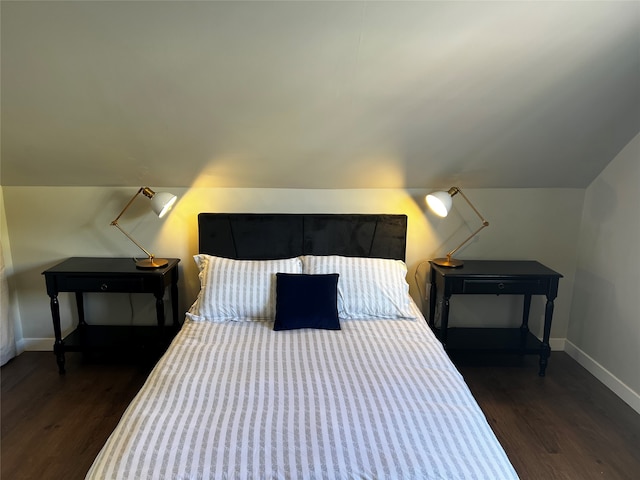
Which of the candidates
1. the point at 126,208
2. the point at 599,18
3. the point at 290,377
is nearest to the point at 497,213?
the point at 599,18

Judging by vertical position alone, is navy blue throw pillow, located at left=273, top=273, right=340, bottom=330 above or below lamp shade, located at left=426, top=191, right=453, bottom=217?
below

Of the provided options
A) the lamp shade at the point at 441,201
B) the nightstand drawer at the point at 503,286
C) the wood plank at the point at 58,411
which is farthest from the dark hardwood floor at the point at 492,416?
the lamp shade at the point at 441,201

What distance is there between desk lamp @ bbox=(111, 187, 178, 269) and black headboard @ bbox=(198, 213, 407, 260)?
0.27m

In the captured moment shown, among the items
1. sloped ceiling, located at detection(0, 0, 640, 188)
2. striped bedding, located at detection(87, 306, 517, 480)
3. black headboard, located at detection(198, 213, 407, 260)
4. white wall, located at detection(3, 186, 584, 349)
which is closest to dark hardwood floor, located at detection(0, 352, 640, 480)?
white wall, located at detection(3, 186, 584, 349)

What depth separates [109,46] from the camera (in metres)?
1.83

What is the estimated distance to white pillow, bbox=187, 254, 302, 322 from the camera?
2.39 meters

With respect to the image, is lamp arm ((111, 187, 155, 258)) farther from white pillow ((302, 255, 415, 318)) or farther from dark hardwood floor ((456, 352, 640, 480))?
dark hardwood floor ((456, 352, 640, 480))

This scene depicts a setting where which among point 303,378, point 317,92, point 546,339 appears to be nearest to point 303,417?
point 303,378

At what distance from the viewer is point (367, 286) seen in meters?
2.45

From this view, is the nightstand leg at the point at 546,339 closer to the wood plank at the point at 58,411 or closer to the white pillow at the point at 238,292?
the white pillow at the point at 238,292

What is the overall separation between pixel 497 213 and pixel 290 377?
196 cm

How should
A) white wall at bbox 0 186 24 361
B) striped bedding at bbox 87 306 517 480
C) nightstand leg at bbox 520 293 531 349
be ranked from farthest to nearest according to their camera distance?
nightstand leg at bbox 520 293 531 349 < white wall at bbox 0 186 24 361 < striped bedding at bbox 87 306 517 480

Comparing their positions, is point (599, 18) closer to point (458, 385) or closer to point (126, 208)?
point (458, 385)

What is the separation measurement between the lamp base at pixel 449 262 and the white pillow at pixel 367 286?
36 centimetres
